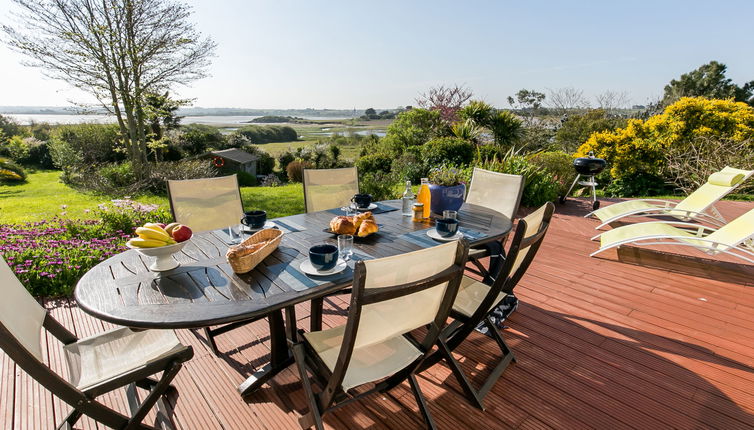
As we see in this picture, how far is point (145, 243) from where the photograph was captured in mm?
1401

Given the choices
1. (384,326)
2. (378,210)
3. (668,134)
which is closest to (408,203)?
(378,210)

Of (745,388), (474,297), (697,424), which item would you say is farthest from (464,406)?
(745,388)

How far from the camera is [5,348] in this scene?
951 millimetres

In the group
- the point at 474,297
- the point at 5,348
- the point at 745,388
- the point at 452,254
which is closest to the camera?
the point at 5,348

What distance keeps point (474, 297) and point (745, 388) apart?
157 cm

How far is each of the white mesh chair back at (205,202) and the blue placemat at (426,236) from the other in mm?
1499

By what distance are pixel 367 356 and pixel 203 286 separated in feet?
2.49

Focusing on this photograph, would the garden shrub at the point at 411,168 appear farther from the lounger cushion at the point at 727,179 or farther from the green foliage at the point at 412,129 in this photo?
the lounger cushion at the point at 727,179

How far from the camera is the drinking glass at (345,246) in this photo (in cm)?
166

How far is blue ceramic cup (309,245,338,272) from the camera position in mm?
1457

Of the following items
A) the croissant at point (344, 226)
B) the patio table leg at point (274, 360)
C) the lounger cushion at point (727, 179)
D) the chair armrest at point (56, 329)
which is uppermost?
the croissant at point (344, 226)

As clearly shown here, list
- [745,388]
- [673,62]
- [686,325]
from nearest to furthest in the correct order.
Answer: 1. [745,388]
2. [686,325]
3. [673,62]

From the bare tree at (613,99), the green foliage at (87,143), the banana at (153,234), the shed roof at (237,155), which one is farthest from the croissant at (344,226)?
the bare tree at (613,99)

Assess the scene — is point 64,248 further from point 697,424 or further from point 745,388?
point 745,388
